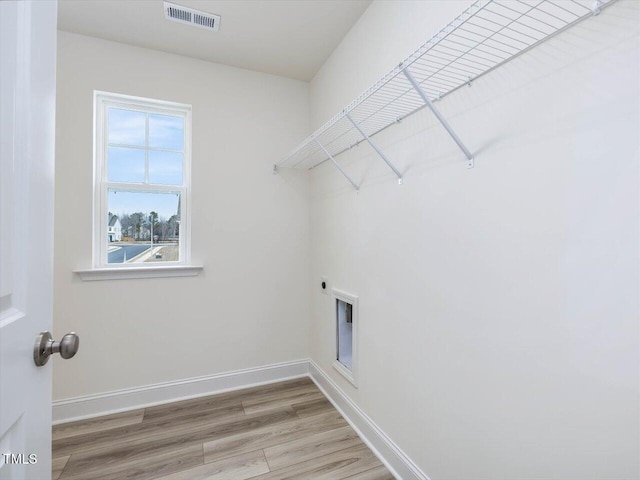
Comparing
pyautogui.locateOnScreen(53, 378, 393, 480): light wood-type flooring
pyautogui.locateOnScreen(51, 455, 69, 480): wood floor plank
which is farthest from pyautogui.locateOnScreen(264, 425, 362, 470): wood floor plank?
A: pyautogui.locateOnScreen(51, 455, 69, 480): wood floor plank

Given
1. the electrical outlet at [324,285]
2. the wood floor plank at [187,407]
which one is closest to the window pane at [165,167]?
the electrical outlet at [324,285]

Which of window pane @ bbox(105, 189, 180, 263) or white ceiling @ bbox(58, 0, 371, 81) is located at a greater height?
white ceiling @ bbox(58, 0, 371, 81)

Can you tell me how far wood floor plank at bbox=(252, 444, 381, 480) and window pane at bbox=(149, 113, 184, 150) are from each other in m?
2.35

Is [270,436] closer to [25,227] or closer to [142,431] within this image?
[142,431]

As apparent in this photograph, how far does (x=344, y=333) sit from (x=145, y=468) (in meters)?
1.41

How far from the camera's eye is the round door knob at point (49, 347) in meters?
0.65

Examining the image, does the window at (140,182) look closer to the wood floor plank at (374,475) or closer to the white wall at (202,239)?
the white wall at (202,239)

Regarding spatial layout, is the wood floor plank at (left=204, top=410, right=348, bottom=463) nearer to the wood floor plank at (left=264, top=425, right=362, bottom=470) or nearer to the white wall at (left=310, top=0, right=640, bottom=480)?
the wood floor plank at (left=264, top=425, right=362, bottom=470)

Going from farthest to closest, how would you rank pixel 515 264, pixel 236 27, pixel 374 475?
pixel 236 27
pixel 374 475
pixel 515 264

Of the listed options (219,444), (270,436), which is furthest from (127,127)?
(270,436)

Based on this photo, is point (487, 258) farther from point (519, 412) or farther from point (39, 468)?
point (39, 468)

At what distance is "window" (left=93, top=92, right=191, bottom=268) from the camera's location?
2.23 m

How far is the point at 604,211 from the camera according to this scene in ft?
2.68

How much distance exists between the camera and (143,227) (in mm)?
2359
